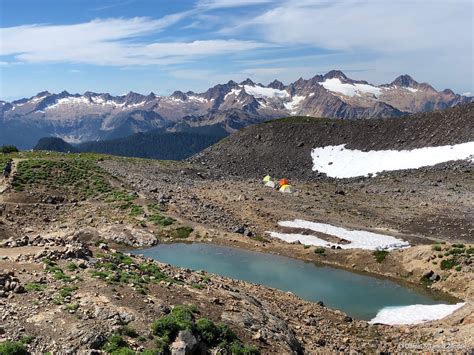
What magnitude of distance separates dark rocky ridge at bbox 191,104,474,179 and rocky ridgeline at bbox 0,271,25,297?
293ft

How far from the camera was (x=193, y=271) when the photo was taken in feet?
129

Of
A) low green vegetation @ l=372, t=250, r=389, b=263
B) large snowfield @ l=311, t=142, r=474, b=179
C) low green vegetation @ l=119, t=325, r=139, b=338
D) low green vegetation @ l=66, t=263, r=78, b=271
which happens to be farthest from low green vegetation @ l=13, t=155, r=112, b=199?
large snowfield @ l=311, t=142, r=474, b=179

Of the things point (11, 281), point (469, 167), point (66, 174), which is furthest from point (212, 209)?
point (469, 167)

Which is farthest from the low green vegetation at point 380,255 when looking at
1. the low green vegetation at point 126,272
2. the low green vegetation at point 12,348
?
the low green vegetation at point 12,348

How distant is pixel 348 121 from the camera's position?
13425 cm

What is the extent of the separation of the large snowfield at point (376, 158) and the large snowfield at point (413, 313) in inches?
2724

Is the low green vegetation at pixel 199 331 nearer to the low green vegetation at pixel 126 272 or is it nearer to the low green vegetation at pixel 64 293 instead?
the low green vegetation at pixel 126 272

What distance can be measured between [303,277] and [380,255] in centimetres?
1004

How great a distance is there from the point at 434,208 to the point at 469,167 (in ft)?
97.1

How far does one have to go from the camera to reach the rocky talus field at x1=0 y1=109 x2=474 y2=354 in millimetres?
23406

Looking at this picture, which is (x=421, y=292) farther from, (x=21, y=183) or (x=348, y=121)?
(x=348, y=121)

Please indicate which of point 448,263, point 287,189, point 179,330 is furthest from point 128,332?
point 287,189

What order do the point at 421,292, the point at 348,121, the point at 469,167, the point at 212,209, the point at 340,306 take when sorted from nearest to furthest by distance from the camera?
the point at 340,306, the point at 421,292, the point at 212,209, the point at 469,167, the point at 348,121

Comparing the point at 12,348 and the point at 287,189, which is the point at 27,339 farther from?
the point at 287,189
